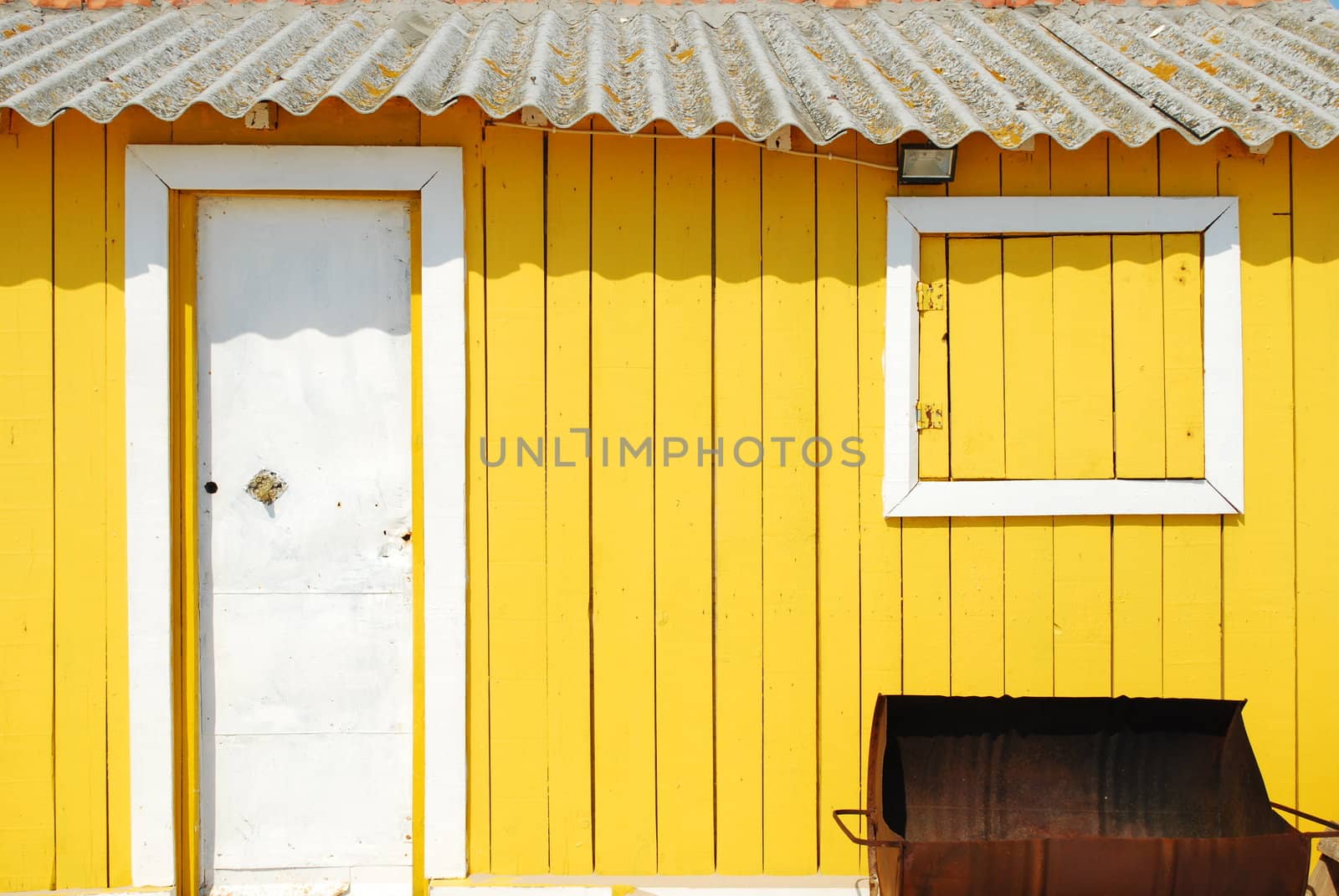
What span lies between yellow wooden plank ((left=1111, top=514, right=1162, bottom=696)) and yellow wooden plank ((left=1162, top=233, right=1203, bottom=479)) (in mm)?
245

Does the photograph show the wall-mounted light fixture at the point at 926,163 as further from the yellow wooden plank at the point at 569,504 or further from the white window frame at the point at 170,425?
the white window frame at the point at 170,425

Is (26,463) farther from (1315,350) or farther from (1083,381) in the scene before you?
(1315,350)

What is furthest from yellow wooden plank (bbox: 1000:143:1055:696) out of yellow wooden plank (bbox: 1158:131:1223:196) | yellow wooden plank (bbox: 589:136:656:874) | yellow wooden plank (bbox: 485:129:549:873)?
yellow wooden plank (bbox: 485:129:549:873)

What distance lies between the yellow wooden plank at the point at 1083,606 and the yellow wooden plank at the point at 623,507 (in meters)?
1.52

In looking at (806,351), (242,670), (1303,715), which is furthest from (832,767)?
(242,670)

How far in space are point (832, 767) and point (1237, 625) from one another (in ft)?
5.23

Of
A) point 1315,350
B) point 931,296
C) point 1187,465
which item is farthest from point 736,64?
point 1315,350

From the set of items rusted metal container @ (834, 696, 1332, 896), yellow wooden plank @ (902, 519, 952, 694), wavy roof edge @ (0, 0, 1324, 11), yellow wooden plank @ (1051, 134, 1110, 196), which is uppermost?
wavy roof edge @ (0, 0, 1324, 11)

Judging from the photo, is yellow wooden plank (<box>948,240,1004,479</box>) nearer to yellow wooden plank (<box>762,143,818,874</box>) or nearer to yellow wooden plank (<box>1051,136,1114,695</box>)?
yellow wooden plank (<box>1051,136,1114,695</box>)

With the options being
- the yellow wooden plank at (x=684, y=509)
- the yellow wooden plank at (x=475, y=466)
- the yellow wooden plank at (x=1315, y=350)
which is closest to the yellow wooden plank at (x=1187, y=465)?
the yellow wooden plank at (x=1315, y=350)

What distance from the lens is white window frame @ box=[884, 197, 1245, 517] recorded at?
319cm

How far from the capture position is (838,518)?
3268mm

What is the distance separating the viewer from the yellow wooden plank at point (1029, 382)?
127 inches

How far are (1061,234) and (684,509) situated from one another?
5.60ft
